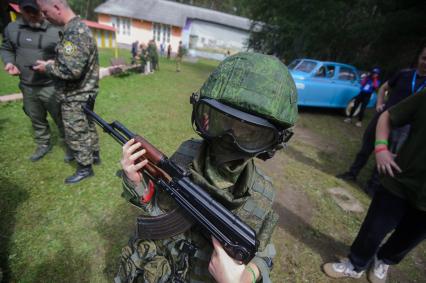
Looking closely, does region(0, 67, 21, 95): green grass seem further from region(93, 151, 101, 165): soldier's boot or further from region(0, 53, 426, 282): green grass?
region(93, 151, 101, 165): soldier's boot

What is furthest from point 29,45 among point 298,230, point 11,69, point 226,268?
point 298,230

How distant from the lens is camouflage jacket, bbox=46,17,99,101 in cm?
250

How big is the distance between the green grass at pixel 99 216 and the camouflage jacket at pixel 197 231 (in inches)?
47.3

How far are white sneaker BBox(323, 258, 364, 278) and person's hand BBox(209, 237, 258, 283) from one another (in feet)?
6.82

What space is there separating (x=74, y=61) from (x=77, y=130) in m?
0.88

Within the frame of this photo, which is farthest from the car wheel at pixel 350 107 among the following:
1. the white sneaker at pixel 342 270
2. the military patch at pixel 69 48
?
the military patch at pixel 69 48

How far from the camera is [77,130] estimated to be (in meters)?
2.91

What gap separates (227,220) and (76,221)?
252 centimetres

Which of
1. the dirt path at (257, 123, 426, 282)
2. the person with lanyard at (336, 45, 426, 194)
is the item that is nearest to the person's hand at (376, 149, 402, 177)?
the dirt path at (257, 123, 426, 282)

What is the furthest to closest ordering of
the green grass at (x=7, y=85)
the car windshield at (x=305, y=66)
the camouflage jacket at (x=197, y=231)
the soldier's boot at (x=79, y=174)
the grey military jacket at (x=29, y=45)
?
1. the car windshield at (x=305, y=66)
2. the green grass at (x=7, y=85)
3. the soldier's boot at (x=79, y=174)
4. the grey military jacket at (x=29, y=45)
5. the camouflage jacket at (x=197, y=231)

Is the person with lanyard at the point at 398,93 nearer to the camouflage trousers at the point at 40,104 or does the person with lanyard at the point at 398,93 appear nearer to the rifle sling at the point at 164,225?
the rifle sling at the point at 164,225

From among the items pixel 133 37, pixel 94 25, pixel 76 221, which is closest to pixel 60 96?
pixel 76 221

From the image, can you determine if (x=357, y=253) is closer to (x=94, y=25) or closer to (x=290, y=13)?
(x=290, y=13)

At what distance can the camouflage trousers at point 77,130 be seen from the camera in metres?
2.82
